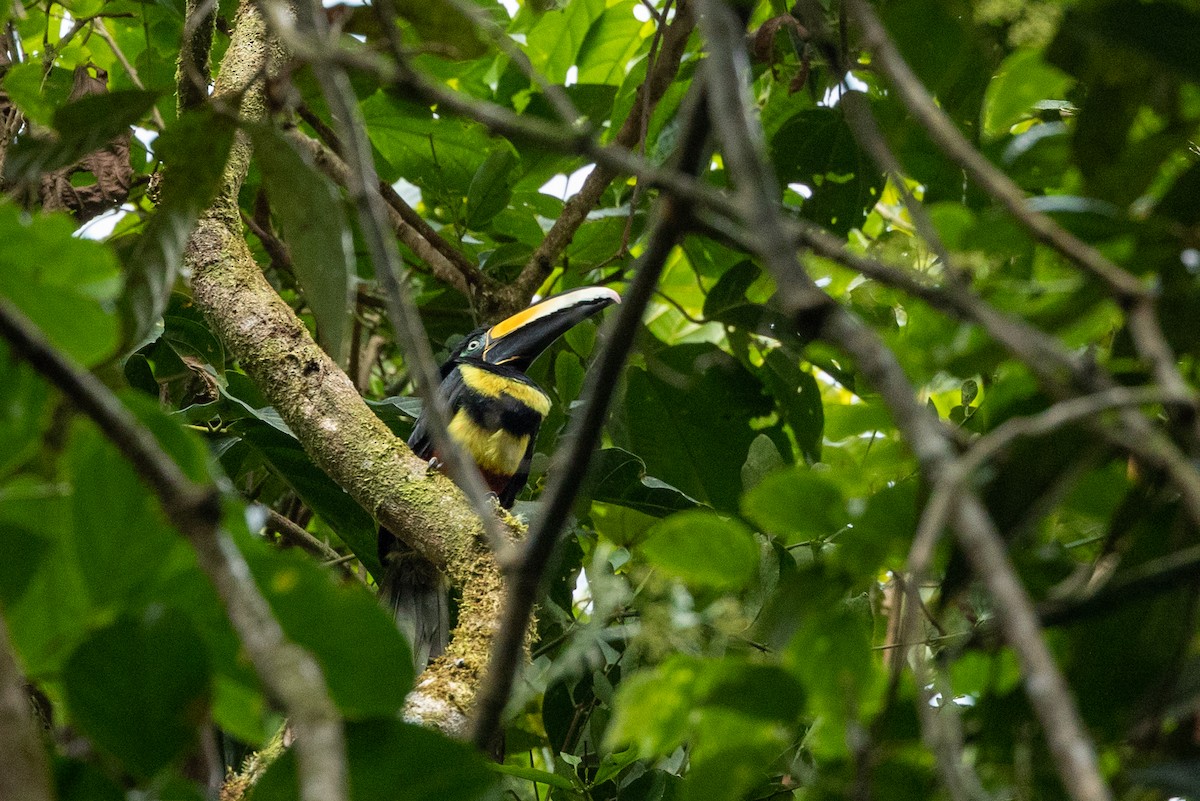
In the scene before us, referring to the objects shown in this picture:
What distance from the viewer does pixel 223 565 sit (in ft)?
2.03

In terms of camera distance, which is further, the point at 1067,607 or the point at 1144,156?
the point at 1144,156

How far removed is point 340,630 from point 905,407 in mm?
361

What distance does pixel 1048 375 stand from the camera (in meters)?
0.68

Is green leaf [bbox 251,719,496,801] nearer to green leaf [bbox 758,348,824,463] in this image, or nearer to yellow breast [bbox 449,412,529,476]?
green leaf [bbox 758,348,824,463]

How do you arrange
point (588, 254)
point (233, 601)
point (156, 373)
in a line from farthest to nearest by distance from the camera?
point (588, 254) < point (156, 373) < point (233, 601)

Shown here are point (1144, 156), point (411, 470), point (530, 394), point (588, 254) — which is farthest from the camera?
point (530, 394)

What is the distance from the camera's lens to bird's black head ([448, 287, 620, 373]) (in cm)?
→ 317

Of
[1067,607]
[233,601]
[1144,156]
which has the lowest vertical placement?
[233,601]

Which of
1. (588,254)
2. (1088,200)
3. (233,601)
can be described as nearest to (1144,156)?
(1088,200)

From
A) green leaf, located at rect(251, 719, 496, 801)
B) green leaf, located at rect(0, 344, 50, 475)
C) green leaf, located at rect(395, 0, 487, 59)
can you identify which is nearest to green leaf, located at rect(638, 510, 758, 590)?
green leaf, located at rect(251, 719, 496, 801)

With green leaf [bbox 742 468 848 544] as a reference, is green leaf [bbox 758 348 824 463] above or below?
above

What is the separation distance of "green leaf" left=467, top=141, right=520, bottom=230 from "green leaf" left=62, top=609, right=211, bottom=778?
7.75ft

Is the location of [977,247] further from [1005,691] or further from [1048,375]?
[1005,691]

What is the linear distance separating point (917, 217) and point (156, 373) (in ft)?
7.33
